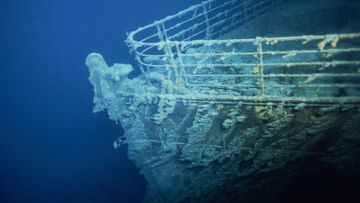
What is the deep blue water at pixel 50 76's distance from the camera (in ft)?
41.4

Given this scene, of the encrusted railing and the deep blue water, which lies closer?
the encrusted railing

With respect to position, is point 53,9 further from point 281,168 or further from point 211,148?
point 281,168

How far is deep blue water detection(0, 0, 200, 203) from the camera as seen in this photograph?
12633 millimetres

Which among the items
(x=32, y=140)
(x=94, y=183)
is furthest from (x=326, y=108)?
(x=32, y=140)

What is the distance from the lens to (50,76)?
14266 millimetres

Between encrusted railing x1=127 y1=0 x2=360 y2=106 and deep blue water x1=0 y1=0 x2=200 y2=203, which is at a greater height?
deep blue water x1=0 y1=0 x2=200 y2=203

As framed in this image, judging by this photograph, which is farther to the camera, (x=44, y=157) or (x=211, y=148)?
(x=44, y=157)

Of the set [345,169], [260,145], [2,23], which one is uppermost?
[2,23]

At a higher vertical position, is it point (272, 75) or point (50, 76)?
point (50, 76)

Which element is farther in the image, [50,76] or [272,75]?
[50,76]

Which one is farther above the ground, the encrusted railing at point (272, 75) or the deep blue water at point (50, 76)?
the deep blue water at point (50, 76)

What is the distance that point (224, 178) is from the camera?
4855mm

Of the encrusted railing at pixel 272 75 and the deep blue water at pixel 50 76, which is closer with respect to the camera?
the encrusted railing at pixel 272 75

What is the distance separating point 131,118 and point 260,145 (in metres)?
2.27
